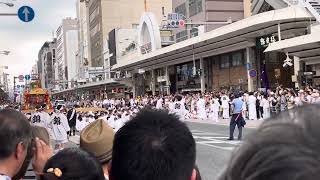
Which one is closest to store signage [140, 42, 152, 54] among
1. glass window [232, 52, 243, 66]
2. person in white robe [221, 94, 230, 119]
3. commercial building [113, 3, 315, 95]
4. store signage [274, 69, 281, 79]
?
commercial building [113, 3, 315, 95]

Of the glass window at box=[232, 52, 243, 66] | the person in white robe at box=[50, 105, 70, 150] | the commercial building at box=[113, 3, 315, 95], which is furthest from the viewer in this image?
the glass window at box=[232, 52, 243, 66]

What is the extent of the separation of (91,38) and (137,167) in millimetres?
120250

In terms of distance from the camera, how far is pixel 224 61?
154ft

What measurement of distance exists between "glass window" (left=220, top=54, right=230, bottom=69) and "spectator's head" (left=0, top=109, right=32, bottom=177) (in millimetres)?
43753

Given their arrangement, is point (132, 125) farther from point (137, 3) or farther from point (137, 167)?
point (137, 3)

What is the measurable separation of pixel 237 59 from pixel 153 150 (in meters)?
42.7

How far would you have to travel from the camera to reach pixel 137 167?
1990mm

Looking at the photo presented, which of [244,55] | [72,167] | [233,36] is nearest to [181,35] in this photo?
[244,55]

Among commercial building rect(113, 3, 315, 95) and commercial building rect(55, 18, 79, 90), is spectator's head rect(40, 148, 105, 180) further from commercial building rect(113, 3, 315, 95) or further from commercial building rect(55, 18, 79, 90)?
commercial building rect(55, 18, 79, 90)

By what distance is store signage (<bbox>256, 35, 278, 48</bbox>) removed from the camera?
35375 millimetres

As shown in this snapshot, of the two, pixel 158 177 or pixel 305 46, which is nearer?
pixel 158 177

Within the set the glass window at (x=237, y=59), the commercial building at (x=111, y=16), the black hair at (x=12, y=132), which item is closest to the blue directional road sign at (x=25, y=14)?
the black hair at (x=12, y=132)

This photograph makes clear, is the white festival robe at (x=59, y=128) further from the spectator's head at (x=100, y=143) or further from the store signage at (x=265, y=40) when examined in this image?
the store signage at (x=265, y=40)

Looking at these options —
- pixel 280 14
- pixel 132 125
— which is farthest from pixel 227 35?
pixel 132 125
